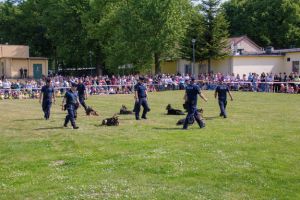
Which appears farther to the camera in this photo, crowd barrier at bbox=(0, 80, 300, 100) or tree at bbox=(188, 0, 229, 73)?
tree at bbox=(188, 0, 229, 73)

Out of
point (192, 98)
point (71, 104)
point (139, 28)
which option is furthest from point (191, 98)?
point (139, 28)

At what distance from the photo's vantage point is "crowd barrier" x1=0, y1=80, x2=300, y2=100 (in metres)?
36.0

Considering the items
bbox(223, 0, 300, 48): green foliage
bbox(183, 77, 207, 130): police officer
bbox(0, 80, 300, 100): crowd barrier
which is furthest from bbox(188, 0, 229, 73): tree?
bbox(183, 77, 207, 130): police officer

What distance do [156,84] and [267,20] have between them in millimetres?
27425

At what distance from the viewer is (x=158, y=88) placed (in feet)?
138

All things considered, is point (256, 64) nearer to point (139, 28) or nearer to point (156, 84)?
point (139, 28)

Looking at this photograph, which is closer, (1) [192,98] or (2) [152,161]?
(2) [152,161]

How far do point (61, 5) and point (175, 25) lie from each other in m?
18.1

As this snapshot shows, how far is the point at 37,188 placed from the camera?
901 cm

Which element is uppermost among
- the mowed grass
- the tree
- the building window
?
the tree

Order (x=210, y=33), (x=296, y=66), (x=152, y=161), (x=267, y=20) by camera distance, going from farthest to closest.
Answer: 1. (x=267, y=20)
2. (x=210, y=33)
3. (x=296, y=66)
4. (x=152, y=161)

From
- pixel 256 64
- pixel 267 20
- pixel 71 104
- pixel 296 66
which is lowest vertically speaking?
pixel 71 104

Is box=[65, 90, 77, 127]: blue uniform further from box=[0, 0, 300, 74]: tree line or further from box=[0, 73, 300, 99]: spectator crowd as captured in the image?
box=[0, 0, 300, 74]: tree line

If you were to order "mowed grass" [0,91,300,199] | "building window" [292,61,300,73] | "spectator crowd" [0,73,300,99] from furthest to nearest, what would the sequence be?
"building window" [292,61,300,73], "spectator crowd" [0,73,300,99], "mowed grass" [0,91,300,199]
